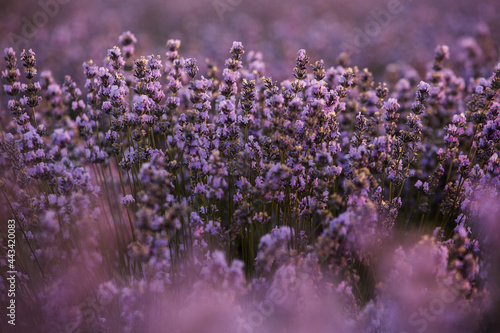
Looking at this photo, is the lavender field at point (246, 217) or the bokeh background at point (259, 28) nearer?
the lavender field at point (246, 217)

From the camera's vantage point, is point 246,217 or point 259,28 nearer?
point 246,217

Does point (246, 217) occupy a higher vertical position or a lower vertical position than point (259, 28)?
lower

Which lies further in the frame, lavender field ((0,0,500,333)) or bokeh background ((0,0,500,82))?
bokeh background ((0,0,500,82))

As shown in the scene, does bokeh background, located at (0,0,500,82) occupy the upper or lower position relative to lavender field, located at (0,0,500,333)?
upper

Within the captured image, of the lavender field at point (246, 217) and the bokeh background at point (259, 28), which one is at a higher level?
the bokeh background at point (259, 28)

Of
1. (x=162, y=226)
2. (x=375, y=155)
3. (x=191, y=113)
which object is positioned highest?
(x=191, y=113)

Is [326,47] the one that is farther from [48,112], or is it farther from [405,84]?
[48,112]

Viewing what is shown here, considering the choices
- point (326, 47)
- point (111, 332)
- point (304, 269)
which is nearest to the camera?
point (304, 269)

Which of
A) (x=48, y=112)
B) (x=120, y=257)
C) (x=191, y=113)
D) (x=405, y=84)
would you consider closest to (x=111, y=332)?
(x=120, y=257)
